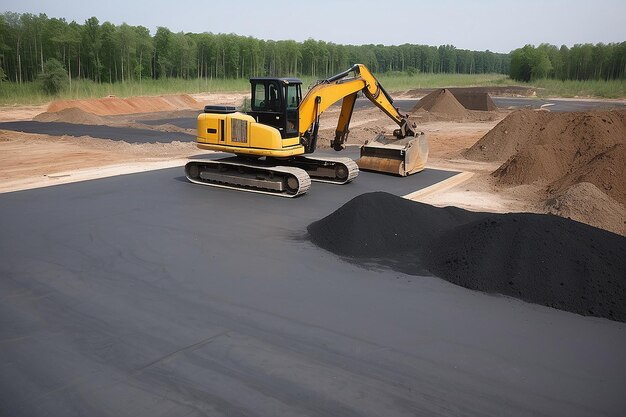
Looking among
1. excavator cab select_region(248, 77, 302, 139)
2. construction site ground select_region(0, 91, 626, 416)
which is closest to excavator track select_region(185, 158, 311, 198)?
excavator cab select_region(248, 77, 302, 139)

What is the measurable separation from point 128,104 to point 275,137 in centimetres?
2655

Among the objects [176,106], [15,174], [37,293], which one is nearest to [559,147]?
[37,293]

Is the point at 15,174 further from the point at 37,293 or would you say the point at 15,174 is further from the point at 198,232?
the point at 37,293

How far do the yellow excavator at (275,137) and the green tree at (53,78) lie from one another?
92.9 ft

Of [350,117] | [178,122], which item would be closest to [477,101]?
[178,122]

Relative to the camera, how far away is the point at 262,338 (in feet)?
16.6

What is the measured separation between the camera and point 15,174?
43.0 ft

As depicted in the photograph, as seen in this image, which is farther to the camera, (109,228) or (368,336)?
(109,228)

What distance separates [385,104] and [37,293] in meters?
9.88

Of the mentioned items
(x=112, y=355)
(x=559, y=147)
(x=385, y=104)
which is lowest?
(x=112, y=355)

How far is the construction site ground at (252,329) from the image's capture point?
163 inches

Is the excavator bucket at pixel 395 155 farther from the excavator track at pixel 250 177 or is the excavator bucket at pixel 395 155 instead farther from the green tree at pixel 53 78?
the green tree at pixel 53 78

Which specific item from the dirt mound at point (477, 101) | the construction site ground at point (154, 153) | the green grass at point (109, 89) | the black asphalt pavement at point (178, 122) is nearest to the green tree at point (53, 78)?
the green grass at point (109, 89)

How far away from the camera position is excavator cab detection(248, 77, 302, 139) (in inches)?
449
